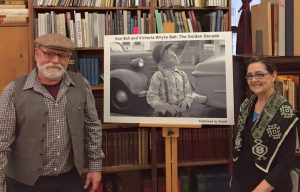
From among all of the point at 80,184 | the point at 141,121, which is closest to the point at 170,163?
the point at 141,121

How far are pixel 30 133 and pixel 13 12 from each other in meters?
1.33

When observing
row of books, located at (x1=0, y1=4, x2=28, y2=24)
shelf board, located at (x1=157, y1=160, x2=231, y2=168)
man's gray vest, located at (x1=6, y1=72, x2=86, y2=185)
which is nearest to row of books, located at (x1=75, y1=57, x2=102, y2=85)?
row of books, located at (x1=0, y1=4, x2=28, y2=24)

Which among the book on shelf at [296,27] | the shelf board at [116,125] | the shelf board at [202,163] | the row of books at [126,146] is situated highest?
the book on shelf at [296,27]

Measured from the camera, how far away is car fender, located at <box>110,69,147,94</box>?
2502 millimetres

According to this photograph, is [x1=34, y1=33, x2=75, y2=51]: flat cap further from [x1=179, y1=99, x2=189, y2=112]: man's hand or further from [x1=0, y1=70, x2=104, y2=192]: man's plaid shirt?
[x1=179, y1=99, x2=189, y2=112]: man's hand

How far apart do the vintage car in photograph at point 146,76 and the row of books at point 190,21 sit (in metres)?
0.67

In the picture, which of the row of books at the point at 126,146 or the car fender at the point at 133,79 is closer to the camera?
the car fender at the point at 133,79

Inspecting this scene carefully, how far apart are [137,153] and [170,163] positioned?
78 cm

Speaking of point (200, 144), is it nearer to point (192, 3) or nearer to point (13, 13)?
point (192, 3)

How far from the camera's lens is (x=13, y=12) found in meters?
2.89

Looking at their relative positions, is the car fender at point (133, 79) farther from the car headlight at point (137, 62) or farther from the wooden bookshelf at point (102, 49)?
the wooden bookshelf at point (102, 49)

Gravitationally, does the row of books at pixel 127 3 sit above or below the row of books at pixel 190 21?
above

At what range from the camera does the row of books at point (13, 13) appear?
2.85 meters

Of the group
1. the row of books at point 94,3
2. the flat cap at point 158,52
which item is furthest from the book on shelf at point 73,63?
the flat cap at point 158,52
